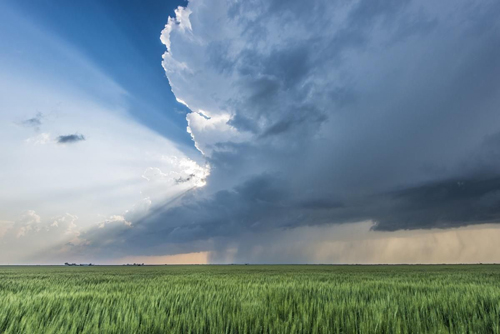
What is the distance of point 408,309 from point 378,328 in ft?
6.84

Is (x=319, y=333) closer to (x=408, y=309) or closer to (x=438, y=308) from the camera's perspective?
(x=408, y=309)

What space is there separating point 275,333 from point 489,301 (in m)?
5.87

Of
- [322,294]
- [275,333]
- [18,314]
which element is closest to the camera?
[275,333]

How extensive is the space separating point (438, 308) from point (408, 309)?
0.62 meters

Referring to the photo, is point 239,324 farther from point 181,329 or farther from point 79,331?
point 79,331

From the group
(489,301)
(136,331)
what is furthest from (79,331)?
(489,301)

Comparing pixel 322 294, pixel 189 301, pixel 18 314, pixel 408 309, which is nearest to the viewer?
pixel 18 314

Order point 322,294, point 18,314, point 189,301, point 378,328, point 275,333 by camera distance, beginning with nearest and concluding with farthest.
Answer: point 275,333, point 378,328, point 18,314, point 189,301, point 322,294

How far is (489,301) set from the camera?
6352 millimetres

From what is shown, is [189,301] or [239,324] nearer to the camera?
[239,324]

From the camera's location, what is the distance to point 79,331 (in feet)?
12.5

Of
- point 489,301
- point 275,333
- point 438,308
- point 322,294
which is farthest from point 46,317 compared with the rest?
point 489,301

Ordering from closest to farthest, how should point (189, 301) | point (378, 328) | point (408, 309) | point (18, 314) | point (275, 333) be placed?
point (275, 333), point (378, 328), point (18, 314), point (408, 309), point (189, 301)

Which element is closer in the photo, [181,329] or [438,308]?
[181,329]
